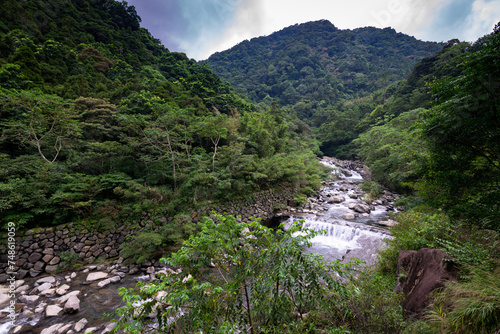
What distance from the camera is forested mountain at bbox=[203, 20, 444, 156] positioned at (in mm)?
39750

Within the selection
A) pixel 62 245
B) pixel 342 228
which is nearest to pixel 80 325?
pixel 62 245

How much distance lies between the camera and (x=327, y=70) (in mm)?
67938

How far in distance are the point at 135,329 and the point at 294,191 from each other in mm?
13602

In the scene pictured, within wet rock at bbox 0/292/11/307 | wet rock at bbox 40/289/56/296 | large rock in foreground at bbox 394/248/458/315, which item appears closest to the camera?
large rock in foreground at bbox 394/248/458/315

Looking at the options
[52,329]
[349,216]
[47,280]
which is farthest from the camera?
[349,216]

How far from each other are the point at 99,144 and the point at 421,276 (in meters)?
11.7

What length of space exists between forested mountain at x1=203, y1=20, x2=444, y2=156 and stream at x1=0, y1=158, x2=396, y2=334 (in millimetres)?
24471

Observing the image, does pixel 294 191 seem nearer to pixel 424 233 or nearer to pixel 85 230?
pixel 424 233

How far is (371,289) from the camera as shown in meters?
3.45

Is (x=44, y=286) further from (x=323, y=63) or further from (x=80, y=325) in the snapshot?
(x=323, y=63)

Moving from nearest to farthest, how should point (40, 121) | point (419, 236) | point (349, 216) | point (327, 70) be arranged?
point (419, 236)
point (40, 121)
point (349, 216)
point (327, 70)

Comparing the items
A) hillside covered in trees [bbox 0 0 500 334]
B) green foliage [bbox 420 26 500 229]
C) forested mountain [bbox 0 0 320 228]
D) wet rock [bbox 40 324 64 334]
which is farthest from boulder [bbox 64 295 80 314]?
green foliage [bbox 420 26 500 229]

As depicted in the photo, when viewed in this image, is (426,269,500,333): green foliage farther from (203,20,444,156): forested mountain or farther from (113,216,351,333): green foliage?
(203,20,444,156): forested mountain

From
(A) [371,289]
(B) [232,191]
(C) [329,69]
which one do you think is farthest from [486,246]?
(C) [329,69]
